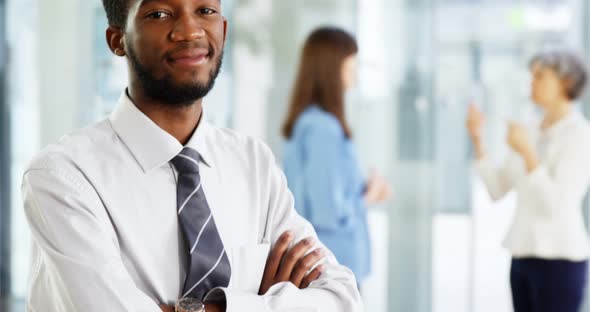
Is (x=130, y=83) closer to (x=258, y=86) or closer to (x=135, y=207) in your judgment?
(x=135, y=207)

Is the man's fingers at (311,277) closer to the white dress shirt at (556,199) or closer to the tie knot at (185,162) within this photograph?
the tie knot at (185,162)

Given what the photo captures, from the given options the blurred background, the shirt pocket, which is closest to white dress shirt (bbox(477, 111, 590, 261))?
the blurred background

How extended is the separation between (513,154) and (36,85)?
2.70 metres

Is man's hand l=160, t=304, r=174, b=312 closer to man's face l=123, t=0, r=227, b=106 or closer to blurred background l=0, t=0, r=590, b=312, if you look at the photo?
man's face l=123, t=0, r=227, b=106

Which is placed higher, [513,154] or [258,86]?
[258,86]

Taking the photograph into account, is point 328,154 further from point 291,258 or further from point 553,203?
point 291,258

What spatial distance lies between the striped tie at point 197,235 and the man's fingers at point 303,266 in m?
0.16

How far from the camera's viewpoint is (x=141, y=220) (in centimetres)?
130

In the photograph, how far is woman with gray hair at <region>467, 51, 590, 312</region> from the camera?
2.88m

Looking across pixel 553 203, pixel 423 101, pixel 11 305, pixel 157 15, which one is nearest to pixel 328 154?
pixel 553 203

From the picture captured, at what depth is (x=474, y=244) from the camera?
3.66 m

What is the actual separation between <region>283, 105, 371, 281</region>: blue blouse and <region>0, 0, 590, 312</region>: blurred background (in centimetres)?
81

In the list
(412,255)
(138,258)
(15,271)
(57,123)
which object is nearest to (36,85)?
(57,123)

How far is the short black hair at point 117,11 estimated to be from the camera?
4.41 ft
